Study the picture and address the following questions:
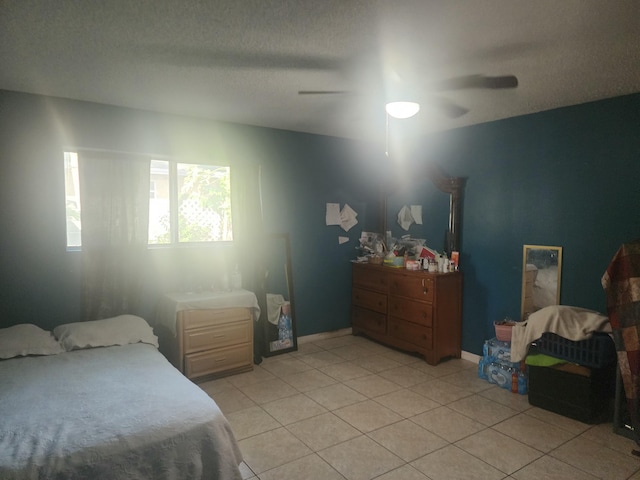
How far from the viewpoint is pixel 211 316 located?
3420 mm

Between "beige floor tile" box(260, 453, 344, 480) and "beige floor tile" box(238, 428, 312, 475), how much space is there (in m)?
0.04

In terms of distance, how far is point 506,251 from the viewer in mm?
3688

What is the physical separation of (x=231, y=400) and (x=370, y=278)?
204cm

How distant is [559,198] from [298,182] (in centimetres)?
249

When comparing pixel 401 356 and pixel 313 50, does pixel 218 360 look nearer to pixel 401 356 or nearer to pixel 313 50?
pixel 401 356

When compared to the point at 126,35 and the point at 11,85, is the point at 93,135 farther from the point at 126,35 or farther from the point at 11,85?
the point at 126,35

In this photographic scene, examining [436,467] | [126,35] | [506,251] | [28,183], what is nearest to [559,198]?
[506,251]

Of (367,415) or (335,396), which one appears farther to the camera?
(335,396)

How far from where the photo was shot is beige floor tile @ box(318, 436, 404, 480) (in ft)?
7.28

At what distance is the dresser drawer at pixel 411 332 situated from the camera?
12.5 feet

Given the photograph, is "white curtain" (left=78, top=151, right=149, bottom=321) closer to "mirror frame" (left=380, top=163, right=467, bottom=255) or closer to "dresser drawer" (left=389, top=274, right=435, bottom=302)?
"dresser drawer" (left=389, top=274, right=435, bottom=302)

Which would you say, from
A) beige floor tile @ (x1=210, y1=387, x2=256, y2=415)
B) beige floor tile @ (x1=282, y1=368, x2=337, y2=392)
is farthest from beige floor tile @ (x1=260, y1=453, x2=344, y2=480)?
beige floor tile @ (x1=282, y1=368, x2=337, y2=392)

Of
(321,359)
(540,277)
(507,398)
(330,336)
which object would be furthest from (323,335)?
(540,277)

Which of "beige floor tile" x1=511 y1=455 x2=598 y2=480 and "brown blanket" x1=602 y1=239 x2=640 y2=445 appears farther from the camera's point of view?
"brown blanket" x1=602 y1=239 x2=640 y2=445
